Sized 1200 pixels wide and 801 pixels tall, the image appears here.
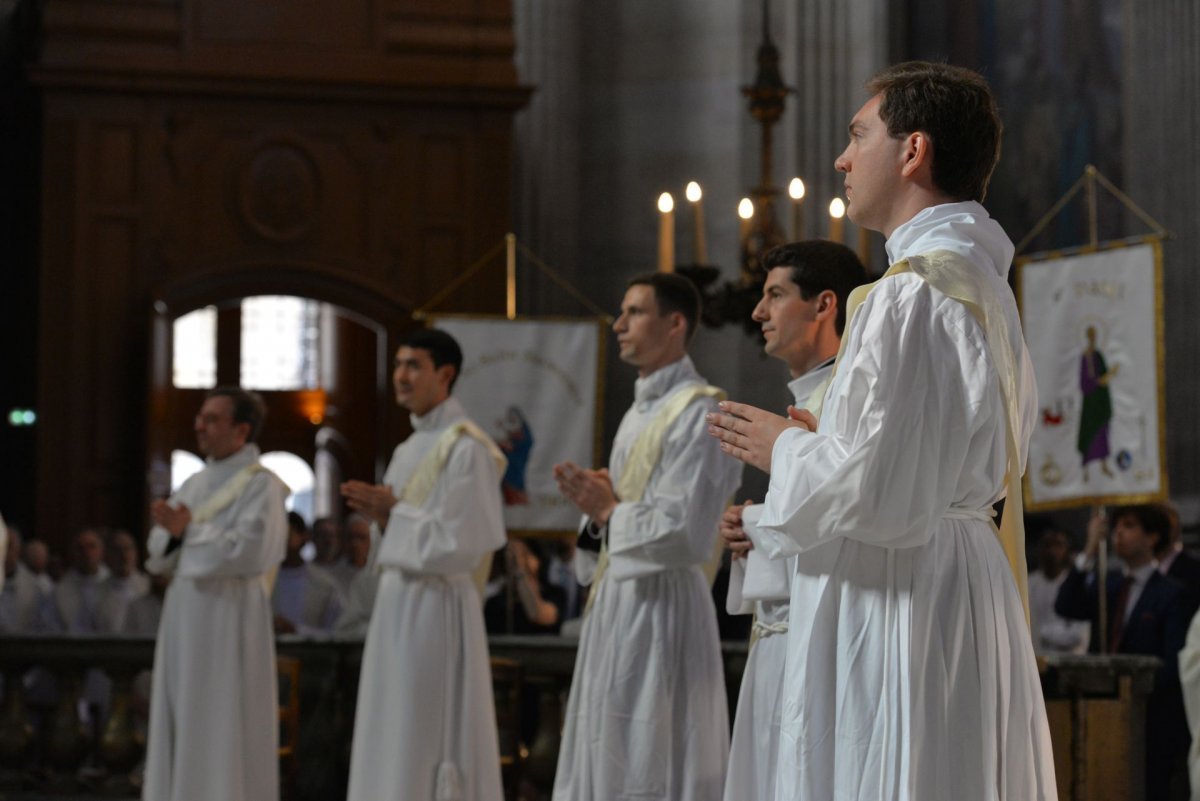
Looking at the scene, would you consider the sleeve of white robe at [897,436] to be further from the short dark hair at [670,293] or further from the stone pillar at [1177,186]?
the stone pillar at [1177,186]

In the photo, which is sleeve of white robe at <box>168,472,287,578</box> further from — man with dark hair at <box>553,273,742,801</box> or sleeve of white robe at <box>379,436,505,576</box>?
man with dark hair at <box>553,273,742,801</box>

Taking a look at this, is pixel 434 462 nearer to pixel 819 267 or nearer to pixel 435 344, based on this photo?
pixel 435 344

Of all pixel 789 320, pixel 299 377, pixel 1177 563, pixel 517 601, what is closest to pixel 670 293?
pixel 789 320

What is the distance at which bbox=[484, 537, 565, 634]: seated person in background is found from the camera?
30.4 ft

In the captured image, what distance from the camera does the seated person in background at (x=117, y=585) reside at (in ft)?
36.4

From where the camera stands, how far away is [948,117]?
3.27 metres

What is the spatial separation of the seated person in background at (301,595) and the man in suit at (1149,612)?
399 cm

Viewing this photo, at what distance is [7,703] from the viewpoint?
27.1ft

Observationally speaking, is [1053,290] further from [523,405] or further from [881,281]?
[881,281]

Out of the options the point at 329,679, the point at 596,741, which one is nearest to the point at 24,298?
the point at 329,679

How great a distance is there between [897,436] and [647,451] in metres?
2.51

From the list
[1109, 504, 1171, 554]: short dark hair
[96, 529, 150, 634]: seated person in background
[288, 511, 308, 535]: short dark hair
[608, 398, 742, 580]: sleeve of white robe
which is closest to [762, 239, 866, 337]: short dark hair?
[608, 398, 742, 580]: sleeve of white robe

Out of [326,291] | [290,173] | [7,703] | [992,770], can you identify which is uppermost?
[290,173]

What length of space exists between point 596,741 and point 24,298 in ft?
32.8
